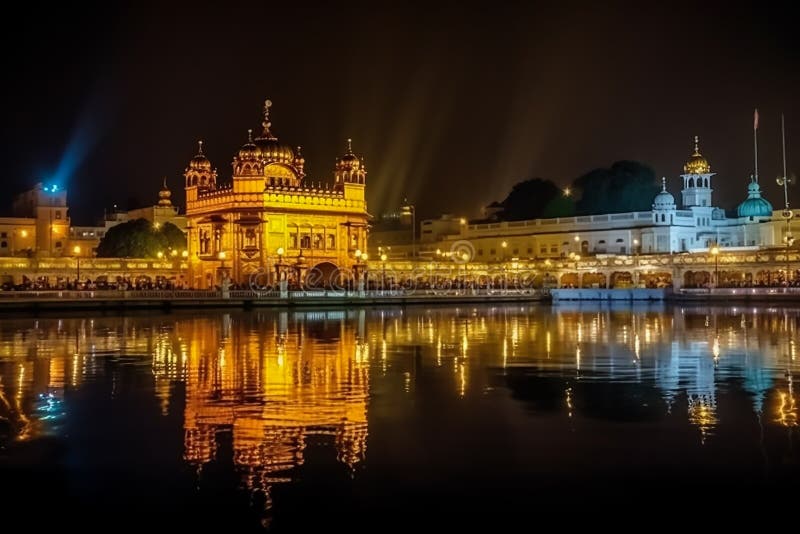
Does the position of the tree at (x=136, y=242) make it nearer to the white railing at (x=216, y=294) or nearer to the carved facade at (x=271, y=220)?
the carved facade at (x=271, y=220)

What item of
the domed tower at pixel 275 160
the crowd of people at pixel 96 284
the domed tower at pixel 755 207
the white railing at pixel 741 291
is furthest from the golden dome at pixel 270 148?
the domed tower at pixel 755 207

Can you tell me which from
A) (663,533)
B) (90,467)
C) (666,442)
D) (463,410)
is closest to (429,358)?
(463,410)

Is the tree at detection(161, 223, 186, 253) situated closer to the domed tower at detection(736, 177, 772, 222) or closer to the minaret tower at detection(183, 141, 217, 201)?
the minaret tower at detection(183, 141, 217, 201)

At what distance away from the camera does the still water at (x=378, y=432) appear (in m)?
8.91

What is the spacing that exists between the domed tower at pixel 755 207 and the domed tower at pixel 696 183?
3.98 m

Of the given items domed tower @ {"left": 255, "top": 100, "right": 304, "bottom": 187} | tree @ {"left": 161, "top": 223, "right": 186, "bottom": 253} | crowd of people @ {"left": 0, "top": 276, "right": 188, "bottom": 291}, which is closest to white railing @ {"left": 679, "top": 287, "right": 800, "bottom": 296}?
domed tower @ {"left": 255, "top": 100, "right": 304, "bottom": 187}

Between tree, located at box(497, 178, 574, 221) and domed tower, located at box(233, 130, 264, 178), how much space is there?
52.7 metres

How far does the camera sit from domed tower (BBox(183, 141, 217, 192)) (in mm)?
75312

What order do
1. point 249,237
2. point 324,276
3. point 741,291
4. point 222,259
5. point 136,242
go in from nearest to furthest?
1. point 249,237
2. point 222,259
3. point 741,291
4. point 324,276
5. point 136,242

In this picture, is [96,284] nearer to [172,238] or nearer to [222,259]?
[222,259]

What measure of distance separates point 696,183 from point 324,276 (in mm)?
45341

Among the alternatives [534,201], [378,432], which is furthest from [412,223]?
[378,432]

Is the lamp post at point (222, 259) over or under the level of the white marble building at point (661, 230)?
under

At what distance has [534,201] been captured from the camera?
120m
